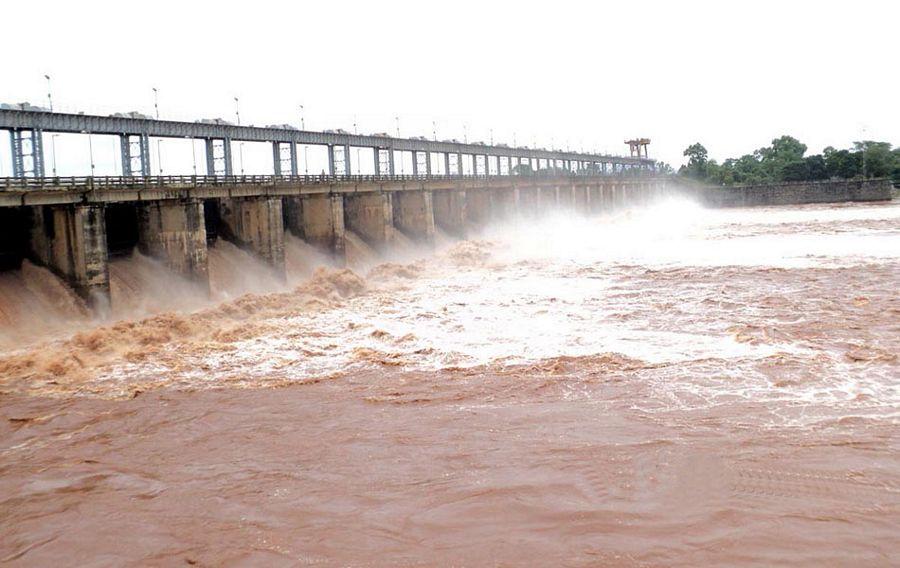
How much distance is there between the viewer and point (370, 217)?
45344 mm

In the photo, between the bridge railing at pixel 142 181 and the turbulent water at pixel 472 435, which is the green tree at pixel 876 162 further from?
the turbulent water at pixel 472 435

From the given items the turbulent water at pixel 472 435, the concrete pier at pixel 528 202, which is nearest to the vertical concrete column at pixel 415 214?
the concrete pier at pixel 528 202

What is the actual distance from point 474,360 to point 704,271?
1994 cm

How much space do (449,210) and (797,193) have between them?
2714 inches

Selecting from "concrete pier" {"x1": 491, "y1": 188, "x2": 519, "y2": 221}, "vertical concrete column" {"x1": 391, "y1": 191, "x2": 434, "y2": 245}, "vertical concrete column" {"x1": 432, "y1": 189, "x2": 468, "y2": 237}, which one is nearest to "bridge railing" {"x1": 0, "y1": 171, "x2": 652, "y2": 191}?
"vertical concrete column" {"x1": 391, "y1": 191, "x2": 434, "y2": 245}

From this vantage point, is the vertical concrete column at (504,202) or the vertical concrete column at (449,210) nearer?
the vertical concrete column at (449,210)

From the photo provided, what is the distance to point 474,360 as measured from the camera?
1792cm

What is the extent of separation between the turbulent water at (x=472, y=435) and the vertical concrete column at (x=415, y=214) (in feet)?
76.6

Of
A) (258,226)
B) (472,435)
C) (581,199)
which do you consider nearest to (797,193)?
(581,199)

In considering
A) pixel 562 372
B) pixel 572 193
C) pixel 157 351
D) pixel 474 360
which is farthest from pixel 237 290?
pixel 572 193

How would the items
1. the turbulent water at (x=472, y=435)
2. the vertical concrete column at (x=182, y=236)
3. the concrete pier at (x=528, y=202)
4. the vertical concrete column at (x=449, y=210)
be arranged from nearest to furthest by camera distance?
1. the turbulent water at (x=472, y=435)
2. the vertical concrete column at (x=182, y=236)
3. the vertical concrete column at (x=449, y=210)
4. the concrete pier at (x=528, y=202)

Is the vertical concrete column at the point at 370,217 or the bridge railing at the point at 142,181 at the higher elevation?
the bridge railing at the point at 142,181

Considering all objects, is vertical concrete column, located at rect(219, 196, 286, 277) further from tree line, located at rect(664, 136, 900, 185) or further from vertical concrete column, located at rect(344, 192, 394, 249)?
tree line, located at rect(664, 136, 900, 185)

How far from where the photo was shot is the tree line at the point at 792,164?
114 metres
